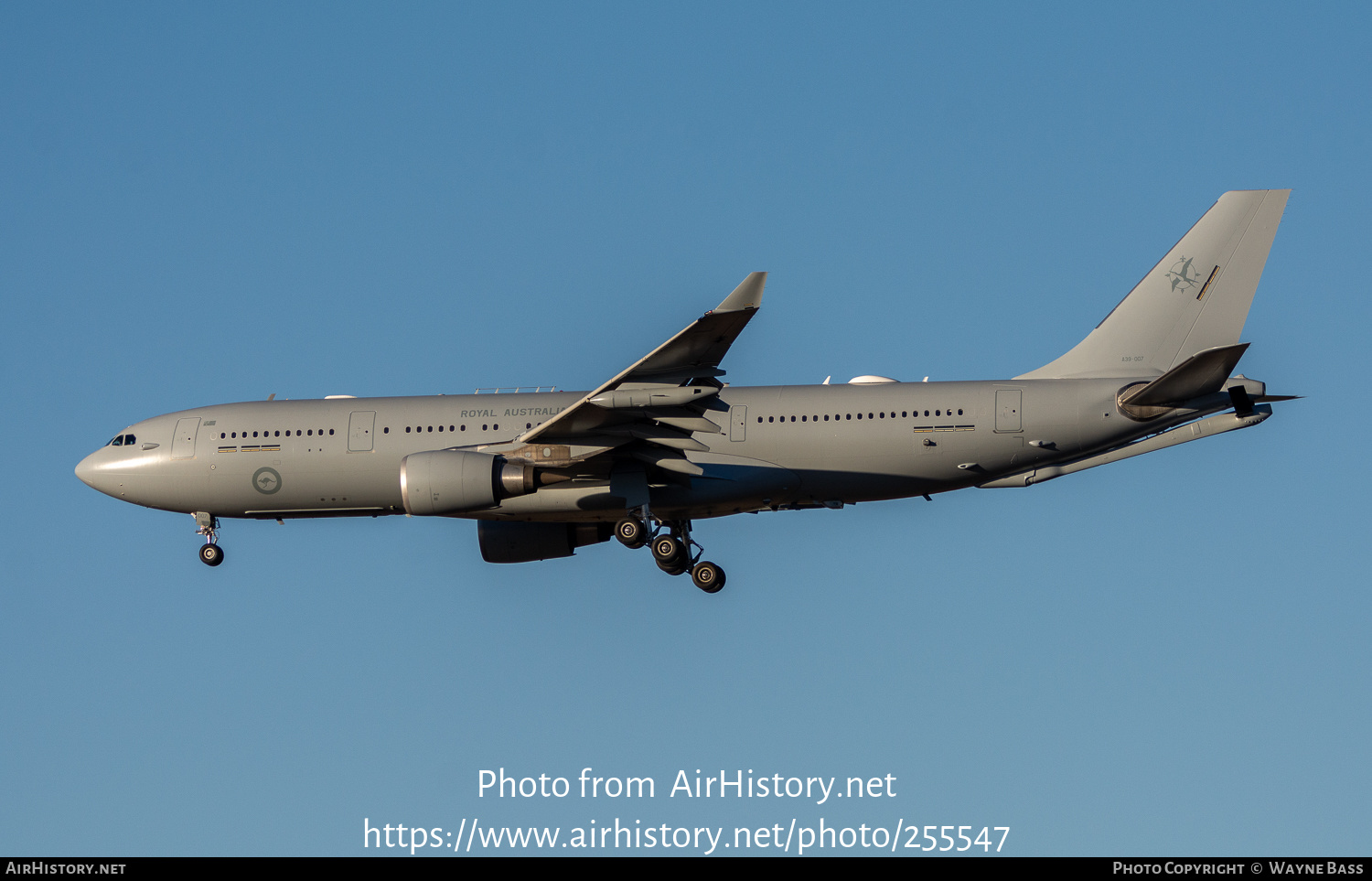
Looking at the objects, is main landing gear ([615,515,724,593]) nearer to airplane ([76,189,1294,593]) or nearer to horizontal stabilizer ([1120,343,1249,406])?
airplane ([76,189,1294,593])

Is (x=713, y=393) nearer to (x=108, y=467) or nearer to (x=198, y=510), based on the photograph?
(x=198, y=510)

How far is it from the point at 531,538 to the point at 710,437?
574cm

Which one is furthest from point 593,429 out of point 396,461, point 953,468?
point 953,468

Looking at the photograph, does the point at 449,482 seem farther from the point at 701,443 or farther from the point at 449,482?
the point at 701,443

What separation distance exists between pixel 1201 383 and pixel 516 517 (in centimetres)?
1499

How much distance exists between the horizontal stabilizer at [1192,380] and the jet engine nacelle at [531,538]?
12.9 m

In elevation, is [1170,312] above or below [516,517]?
above

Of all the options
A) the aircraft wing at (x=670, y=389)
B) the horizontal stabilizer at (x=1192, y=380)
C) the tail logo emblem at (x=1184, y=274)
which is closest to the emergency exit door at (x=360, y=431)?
the aircraft wing at (x=670, y=389)

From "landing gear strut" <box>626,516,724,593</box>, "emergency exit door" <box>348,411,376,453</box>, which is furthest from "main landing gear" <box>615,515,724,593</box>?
"emergency exit door" <box>348,411,376,453</box>

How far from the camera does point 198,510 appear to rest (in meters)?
36.2

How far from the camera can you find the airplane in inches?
1233

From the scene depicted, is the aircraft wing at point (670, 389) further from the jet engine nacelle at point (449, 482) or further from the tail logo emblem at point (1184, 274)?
the tail logo emblem at point (1184, 274)

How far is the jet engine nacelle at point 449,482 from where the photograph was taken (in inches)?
1233
